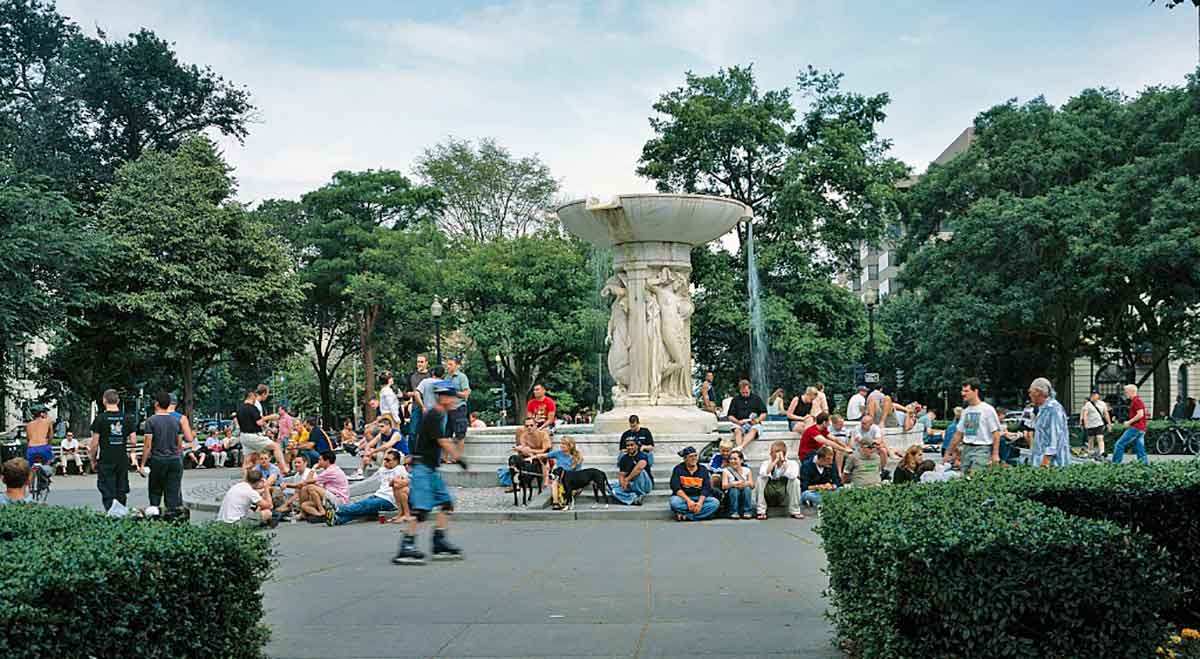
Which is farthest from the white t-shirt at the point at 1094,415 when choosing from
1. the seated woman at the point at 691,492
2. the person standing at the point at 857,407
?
the seated woman at the point at 691,492

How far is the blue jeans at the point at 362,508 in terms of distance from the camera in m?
14.1

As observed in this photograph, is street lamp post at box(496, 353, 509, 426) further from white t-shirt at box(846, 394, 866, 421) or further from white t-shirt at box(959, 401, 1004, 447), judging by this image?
white t-shirt at box(959, 401, 1004, 447)

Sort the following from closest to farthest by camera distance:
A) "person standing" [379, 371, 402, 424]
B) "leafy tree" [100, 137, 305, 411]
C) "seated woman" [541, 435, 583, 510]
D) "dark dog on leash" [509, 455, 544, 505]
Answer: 1. "dark dog on leash" [509, 455, 544, 505]
2. "seated woman" [541, 435, 583, 510]
3. "person standing" [379, 371, 402, 424]
4. "leafy tree" [100, 137, 305, 411]

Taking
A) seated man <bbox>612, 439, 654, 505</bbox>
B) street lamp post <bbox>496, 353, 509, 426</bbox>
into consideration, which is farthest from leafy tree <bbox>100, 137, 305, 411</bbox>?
seated man <bbox>612, 439, 654, 505</bbox>

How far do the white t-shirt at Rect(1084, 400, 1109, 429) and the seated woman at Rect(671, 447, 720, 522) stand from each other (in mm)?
13429

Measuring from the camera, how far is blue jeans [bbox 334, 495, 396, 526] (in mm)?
14086

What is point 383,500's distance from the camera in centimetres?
1429

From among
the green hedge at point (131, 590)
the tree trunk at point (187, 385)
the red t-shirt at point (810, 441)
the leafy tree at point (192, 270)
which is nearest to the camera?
the green hedge at point (131, 590)

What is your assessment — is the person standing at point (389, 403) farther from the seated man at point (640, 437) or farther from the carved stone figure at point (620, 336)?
the seated man at point (640, 437)

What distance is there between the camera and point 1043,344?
43188 millimetres

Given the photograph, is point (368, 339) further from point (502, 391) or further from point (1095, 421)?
point (1095, 421)

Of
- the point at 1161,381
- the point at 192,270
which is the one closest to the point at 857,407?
the point at 192,270

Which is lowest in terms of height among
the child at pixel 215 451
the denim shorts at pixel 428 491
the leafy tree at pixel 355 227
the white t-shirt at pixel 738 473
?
the child at pixel 215 451

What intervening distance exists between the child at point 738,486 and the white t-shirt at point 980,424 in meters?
2.81
